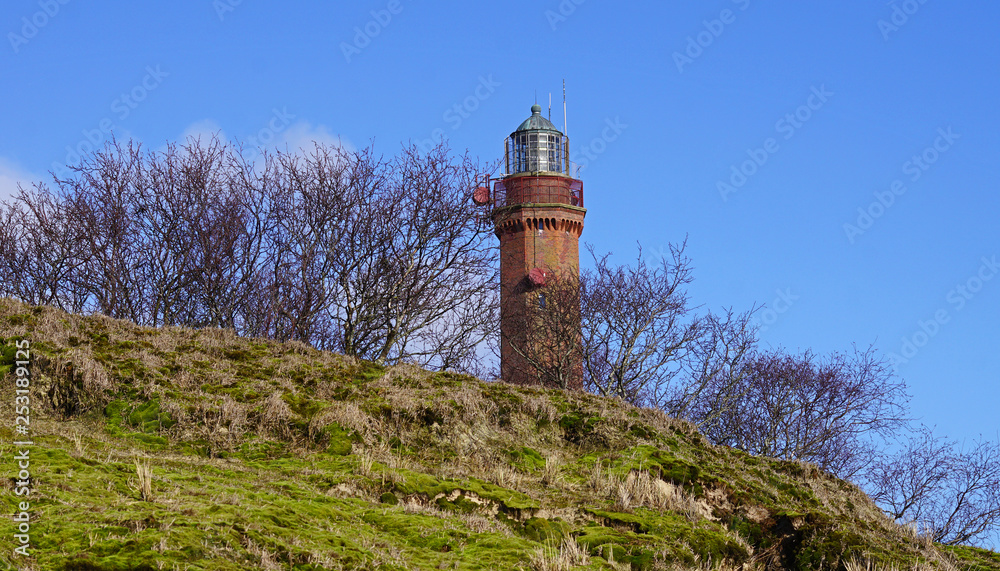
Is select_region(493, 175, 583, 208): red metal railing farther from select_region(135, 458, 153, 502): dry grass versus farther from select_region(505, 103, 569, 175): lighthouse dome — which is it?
select_region(135, 458, 153, 502): dry grass

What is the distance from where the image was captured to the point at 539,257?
143 feet

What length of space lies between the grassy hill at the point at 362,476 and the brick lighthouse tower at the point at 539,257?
18479 millimetres

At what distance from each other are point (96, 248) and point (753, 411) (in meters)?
23.5

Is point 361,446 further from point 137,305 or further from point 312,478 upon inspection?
point 137,305

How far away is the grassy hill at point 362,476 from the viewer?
22.9 feet

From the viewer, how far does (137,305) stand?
2972cm

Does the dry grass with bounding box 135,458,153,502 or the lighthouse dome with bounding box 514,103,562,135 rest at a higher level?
the lighthouse dome with bounding box 514,103,562,135

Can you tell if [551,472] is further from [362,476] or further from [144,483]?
[144,483]

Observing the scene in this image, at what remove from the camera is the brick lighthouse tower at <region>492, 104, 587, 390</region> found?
33.7m

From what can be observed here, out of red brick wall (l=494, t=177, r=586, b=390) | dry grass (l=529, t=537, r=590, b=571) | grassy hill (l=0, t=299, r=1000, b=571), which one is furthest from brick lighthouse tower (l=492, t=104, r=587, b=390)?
dry grass (l=529, t=537, r=590, b=571)

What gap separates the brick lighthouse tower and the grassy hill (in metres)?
18.5

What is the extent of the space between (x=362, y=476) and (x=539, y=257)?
34436mm

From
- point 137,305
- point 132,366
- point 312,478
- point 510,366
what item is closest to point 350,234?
point 137,305
